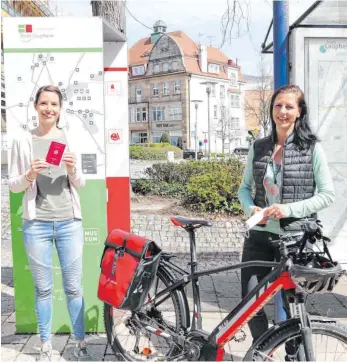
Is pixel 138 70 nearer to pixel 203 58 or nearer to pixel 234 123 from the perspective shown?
pixel 203 58

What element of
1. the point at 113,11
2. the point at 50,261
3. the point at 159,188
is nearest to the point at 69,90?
the point at 50,261

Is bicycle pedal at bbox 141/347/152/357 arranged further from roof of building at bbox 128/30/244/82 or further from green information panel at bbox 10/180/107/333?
roof of building at bbox 128/30/244/82

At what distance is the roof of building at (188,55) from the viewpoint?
2320 inches

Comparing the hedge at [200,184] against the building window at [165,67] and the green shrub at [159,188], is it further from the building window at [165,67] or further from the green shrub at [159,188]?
the building window at [165,67]

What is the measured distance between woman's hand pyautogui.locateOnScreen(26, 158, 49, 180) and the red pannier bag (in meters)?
0.67

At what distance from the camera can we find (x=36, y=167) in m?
3.10

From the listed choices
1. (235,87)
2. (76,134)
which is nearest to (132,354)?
(76,134)

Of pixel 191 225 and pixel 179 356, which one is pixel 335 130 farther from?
pixel 179 356

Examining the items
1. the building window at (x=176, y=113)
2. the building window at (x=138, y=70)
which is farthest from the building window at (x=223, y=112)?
the building window at (x=138, y=70)

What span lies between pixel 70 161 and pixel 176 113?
57308 mm

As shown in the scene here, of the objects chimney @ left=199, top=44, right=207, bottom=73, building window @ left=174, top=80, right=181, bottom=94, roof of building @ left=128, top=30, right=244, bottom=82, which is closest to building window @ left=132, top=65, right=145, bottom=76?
roof of building @ left=128, top=30, right=244, bottom=82

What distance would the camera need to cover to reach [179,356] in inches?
118

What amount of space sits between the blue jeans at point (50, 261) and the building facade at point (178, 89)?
52005 mm

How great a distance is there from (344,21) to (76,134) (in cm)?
225
